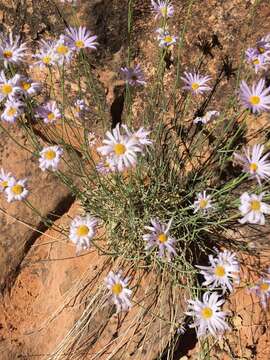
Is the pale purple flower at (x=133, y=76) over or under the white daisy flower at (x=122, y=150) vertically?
over

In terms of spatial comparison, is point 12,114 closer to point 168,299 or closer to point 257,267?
point 168,299

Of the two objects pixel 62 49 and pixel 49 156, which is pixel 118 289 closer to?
pixel 49 156

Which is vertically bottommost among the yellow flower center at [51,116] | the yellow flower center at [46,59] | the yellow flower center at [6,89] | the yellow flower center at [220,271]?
the yellow flower center at [220,271]

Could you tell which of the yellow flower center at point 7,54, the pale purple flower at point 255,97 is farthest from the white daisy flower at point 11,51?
the pale purple flower at point 255,97

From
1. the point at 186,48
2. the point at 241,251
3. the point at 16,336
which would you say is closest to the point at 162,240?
the point at 241,251

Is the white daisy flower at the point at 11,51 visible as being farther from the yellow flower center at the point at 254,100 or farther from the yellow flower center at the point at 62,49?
the yellow flower center at the point at 254,100

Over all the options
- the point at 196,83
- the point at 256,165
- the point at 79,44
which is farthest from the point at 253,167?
the point at 79,44

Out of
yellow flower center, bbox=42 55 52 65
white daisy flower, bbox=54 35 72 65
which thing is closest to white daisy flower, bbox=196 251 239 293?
white daisy flower, bbox=54 35 72 65
